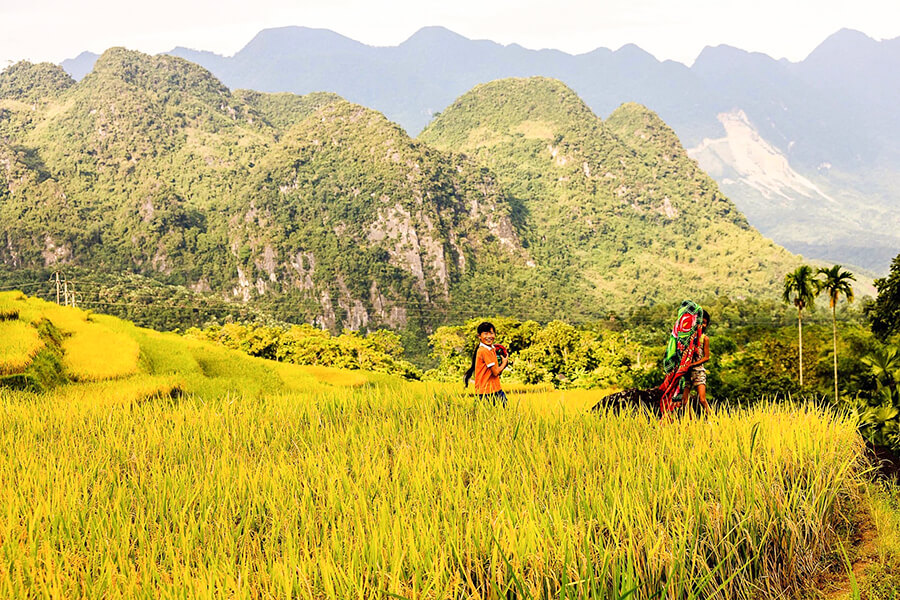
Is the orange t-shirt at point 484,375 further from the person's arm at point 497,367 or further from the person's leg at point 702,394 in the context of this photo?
the person's leg at point 702,394

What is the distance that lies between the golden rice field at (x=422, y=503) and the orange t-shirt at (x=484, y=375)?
2.50 feet

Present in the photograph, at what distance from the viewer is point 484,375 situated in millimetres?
8828

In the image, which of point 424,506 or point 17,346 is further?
point 17,346

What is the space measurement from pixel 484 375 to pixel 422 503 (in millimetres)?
4511

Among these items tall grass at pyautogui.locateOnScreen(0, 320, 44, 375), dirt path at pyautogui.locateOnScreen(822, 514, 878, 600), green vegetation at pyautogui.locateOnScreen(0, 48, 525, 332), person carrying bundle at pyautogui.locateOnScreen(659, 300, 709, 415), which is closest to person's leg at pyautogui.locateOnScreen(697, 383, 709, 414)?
person carrying bundle at pyautogui.locateOnScreen(659, 300, 709, 415)

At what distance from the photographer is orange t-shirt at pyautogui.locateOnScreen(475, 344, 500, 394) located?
8664 mm

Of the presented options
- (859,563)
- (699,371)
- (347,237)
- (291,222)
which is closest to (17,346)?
(699,371)

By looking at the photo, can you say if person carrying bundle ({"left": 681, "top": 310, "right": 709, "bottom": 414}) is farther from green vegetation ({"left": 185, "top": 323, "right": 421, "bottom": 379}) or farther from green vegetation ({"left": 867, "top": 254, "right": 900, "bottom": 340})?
green vegetation ({"left": 185, "top": 323, "right": 421, "bottom": 379})

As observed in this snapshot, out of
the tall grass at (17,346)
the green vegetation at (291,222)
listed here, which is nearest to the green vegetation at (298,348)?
the tall grass at (17,346)

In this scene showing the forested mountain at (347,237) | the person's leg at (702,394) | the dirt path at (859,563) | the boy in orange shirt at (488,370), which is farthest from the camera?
the forested mountain at (347,237)

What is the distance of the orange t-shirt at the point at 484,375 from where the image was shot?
28.4 ft

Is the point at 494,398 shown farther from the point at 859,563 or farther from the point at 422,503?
the point at 859,563

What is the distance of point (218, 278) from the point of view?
155 meters

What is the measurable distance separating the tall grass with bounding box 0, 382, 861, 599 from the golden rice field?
0.02m
